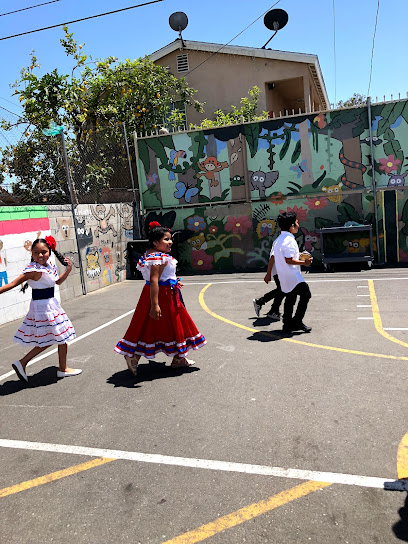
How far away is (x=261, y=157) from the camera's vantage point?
1380cm

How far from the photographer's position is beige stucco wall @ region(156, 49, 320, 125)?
1980 centimetres

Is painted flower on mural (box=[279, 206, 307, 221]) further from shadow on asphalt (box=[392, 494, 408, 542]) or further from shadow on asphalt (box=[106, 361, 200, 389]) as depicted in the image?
shadow on asphalt (box=[392, 494, 408, 542])

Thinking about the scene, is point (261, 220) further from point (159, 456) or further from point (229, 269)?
point (159, 456)

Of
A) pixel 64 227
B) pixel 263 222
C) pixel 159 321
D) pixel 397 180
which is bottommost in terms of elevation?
pixel 159 321

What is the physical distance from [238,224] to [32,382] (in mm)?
9574

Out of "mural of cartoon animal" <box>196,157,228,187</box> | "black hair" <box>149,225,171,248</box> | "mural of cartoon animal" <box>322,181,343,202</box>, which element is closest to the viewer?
"black hair" <box>149,225,171,248</box>

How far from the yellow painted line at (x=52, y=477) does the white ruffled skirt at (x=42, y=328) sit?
6.92ft

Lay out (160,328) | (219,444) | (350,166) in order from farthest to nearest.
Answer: (350,166) → (160,328) → (219,444)

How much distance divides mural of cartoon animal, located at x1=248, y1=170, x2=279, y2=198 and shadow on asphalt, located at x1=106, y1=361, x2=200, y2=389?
9167 millimetres

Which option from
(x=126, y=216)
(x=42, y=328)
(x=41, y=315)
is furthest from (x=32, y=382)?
(x=126, y=216)

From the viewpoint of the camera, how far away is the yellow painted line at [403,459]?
312 cm

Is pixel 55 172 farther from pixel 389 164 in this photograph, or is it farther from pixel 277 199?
pixel 389 164

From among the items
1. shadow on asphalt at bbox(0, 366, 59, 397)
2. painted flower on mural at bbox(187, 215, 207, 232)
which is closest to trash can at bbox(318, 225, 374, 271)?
painted flower on mural at bbox(187, 215, 207, 232)

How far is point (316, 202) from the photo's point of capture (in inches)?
527
